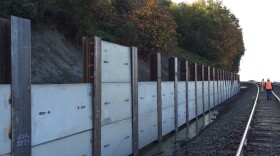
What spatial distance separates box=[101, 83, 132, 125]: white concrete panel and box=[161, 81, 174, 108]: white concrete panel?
354 centimetres

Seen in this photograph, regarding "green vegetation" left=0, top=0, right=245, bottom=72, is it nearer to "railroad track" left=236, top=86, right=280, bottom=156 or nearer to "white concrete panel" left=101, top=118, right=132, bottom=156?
"white concrete panel" left=101, top=118, right=132, bottom=156

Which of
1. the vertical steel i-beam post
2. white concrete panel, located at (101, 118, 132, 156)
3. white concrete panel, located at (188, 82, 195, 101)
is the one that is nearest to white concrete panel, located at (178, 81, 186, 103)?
Answer: white concrete panel, located at (188, 82, 195, 101)

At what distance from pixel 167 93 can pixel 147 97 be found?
263 centimetres

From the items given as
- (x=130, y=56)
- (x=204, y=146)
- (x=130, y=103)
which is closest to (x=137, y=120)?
(x=130, y=103)

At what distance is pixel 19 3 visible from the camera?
14.6m

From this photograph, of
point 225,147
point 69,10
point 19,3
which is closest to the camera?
point 225,147

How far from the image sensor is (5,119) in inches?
204

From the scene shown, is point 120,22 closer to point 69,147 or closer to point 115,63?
point 115,63

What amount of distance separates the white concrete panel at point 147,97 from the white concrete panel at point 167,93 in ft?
3.46

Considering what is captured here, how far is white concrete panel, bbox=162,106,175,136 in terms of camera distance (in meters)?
13.4

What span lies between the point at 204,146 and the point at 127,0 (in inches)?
758

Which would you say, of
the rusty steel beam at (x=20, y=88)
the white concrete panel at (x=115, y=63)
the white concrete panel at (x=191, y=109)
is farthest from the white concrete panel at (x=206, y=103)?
the rusty steel beam at (x=20, y=88)

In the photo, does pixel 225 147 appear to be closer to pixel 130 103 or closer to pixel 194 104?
pixel 130 103

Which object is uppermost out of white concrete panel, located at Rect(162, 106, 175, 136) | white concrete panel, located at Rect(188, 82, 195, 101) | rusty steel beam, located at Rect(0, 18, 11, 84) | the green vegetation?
the green vegetation
